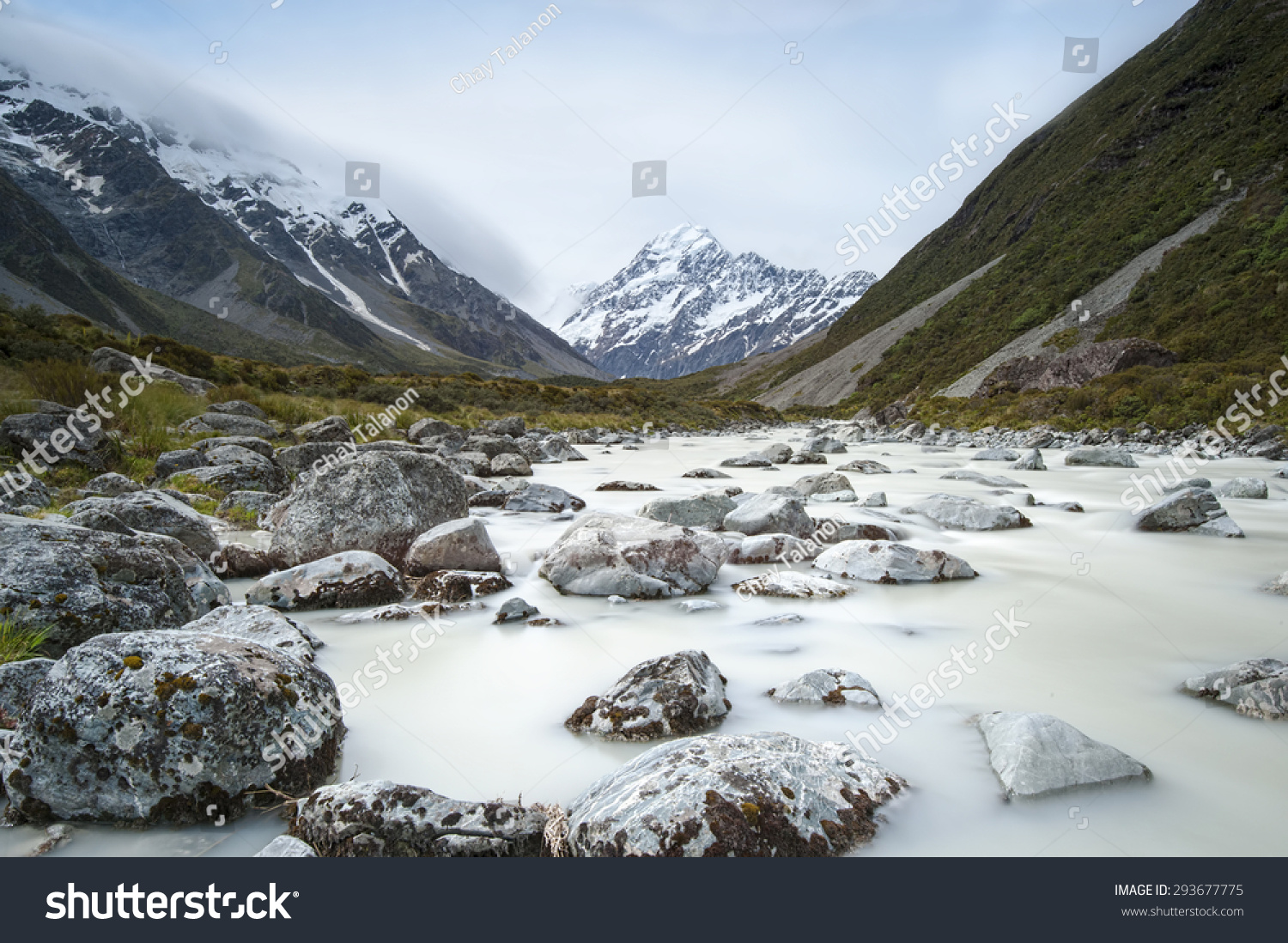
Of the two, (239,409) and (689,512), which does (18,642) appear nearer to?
(689,512)

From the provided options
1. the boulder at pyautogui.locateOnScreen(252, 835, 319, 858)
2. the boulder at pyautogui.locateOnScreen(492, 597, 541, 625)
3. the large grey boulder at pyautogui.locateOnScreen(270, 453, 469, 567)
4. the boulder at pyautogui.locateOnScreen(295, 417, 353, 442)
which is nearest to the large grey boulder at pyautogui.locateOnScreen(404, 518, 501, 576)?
the large grey boulder at pyautogui.locateOnScreen(270, 453, 469, 567)

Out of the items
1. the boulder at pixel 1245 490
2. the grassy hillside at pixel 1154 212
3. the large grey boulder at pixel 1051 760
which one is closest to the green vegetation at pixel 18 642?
the large grey boulder at pixel 1051 760

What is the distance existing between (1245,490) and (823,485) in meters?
6.53

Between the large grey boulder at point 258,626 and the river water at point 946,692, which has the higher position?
the large grey boulder at point 258,626

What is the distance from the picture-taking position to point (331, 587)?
16.5ft

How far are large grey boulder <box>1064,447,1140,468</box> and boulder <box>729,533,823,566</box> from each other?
13.1 m

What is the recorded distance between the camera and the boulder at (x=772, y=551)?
21.3ft

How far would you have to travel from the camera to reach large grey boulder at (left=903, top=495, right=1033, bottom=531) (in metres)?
8.25

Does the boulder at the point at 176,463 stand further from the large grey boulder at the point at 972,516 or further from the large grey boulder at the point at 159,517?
the large grey boulder at the point at 972,516

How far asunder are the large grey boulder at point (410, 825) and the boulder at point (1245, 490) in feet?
41.0

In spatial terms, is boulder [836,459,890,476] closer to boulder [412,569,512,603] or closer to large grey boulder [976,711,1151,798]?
boulder [412,569,512,603]

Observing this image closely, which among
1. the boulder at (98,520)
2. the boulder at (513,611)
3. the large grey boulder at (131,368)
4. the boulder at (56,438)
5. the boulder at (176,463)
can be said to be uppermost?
the large grey boulder at (131,368)

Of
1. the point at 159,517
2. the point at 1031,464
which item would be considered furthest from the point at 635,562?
the point at 1031,464

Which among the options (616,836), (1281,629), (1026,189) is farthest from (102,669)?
(1026,189)
